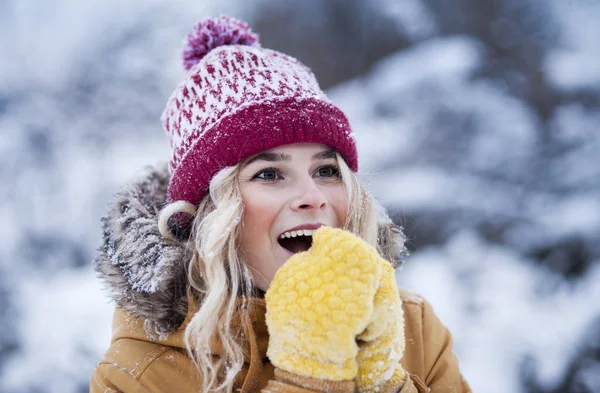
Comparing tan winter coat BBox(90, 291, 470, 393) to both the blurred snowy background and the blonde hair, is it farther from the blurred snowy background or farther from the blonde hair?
the blurred snowy background

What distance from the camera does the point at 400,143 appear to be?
3.59 meters

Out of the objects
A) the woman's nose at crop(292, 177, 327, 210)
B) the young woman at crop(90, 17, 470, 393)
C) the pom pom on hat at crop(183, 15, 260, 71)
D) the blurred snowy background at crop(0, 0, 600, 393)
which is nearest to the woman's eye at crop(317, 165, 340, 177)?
the young woman at crop(90, 17, 470, 393)

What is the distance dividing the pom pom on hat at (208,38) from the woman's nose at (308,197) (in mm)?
680

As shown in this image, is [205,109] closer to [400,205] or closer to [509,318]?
[400,205]

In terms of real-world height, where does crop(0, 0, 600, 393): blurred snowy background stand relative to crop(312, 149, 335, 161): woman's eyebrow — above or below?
above

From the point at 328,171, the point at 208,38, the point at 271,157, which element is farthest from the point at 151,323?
the point at 208,38

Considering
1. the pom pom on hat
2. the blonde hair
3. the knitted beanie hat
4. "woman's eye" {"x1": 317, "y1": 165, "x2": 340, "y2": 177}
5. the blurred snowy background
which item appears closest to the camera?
the blonde hair

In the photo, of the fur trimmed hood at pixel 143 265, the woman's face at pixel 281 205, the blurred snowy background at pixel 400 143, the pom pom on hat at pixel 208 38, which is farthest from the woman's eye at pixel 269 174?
the blurred snowy background at pixel 400 143

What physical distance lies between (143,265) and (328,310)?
556 millimetres

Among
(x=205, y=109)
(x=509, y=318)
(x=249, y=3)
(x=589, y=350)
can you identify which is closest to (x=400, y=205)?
(x=509, y=318)

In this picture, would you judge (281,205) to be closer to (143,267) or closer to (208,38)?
(143,267)

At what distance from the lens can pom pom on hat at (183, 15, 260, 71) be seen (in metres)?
1.70

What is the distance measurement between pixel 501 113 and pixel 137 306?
3.08 m

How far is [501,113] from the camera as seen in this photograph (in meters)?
3.54
